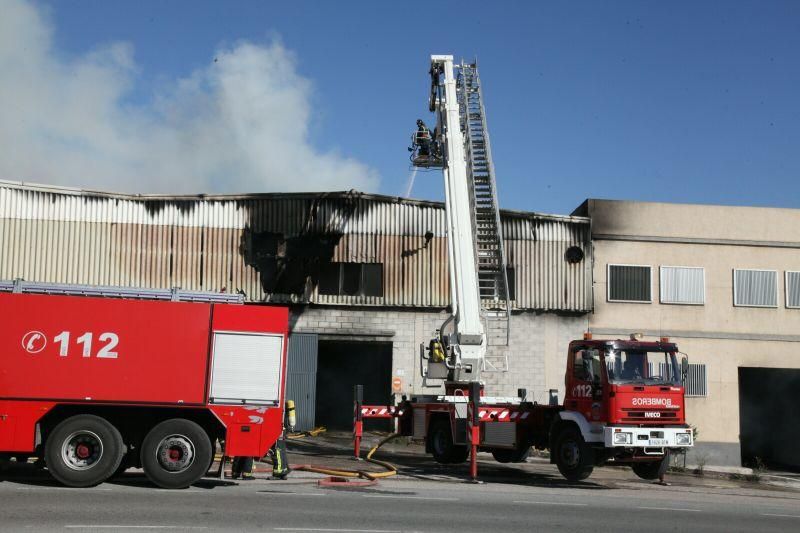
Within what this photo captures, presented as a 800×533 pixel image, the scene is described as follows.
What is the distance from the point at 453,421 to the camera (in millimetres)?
18422

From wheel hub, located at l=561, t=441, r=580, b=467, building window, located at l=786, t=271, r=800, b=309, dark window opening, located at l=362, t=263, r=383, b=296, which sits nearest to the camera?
wheel hub, located at l=561, t=441, r=580, b=467

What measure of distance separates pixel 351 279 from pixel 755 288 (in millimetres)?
14729

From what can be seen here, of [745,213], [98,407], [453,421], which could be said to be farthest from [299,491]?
[745,213]

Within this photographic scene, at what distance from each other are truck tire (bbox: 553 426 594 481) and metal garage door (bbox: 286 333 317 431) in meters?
12.5

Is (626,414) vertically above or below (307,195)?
below

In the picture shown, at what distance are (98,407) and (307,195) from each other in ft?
52.0

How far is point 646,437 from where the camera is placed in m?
15.6

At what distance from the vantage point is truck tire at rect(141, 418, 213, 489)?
42.0ft

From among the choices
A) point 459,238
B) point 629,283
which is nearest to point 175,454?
point 459,238

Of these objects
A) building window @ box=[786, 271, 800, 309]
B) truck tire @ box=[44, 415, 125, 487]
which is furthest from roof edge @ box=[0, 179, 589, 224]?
truck tire @ box=[44, 415, 125, 487]

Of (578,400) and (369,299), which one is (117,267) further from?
(578,400)

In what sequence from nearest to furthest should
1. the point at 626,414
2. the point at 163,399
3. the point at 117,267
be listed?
the point at 163,399, the point at 626,414, the point at 117,267

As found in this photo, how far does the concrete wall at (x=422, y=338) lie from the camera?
91.0 feet

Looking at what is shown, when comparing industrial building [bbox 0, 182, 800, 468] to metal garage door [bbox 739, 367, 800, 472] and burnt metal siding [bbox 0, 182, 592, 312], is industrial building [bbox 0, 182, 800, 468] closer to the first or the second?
burnt metal siding [bbox 0, 182, 592, 312]
